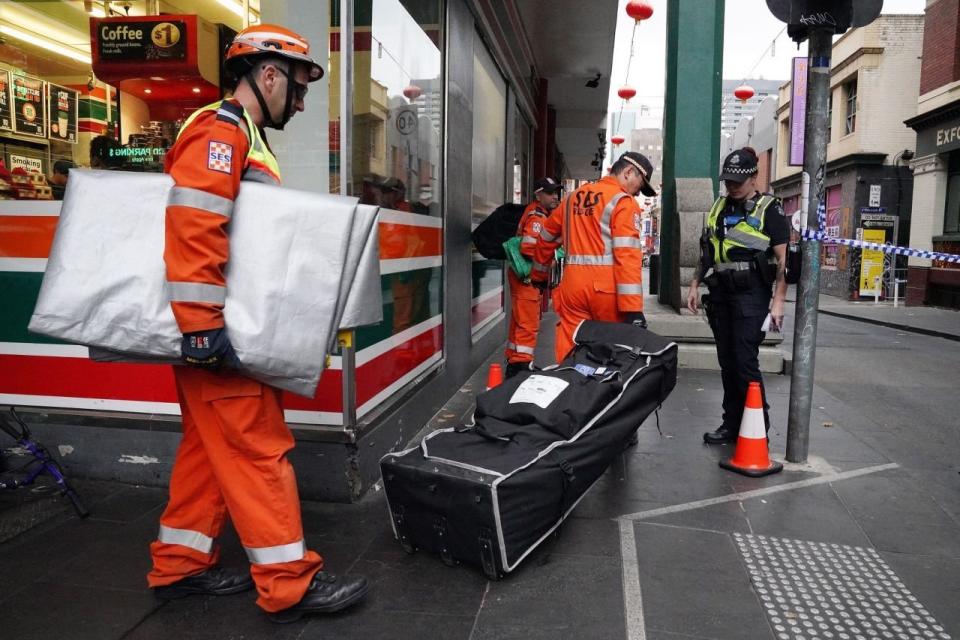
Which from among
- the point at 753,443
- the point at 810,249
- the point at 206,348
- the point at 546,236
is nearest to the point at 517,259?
the point at 546,236

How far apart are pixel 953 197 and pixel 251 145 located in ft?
68.9

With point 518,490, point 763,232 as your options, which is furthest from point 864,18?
point 518,490

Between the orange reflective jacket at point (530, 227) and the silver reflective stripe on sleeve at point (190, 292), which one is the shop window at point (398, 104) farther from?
the silver reflective stripe on sleeve at point (190, 292)

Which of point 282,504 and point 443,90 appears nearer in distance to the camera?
point 282,504

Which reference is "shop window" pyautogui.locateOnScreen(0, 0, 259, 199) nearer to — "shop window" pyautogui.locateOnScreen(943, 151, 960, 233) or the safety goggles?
the safety goggles

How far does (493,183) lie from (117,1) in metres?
5.44

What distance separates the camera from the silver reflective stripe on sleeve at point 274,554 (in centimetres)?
262

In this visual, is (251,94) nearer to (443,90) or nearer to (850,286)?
(443,90)

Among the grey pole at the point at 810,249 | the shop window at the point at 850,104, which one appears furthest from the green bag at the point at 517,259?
the shop window at the point at 850,104

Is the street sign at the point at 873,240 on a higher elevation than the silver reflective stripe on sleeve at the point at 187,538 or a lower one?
higher

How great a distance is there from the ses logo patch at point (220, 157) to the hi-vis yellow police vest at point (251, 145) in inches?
5.6

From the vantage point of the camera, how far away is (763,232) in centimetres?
491

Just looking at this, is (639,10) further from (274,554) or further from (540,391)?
(274,554)

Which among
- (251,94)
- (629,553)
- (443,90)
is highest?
(443,90)
